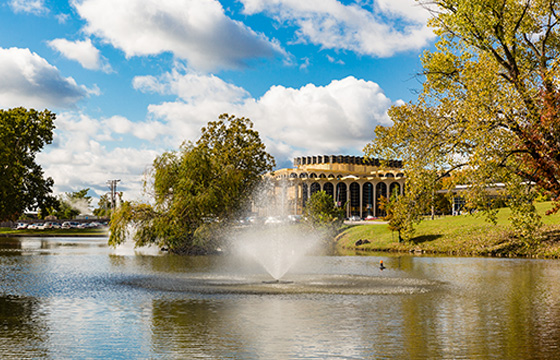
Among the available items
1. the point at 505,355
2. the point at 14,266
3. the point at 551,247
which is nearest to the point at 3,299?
the point at 14,266

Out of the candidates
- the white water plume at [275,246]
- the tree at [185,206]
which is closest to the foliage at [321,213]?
the white water plume at [275,246]

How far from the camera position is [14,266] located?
3500 cm

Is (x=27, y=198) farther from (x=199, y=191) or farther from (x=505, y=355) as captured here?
(x=505, y=355)

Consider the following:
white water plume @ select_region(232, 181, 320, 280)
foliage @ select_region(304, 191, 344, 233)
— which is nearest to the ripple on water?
white water plume @ select_region(232, 181, 320, 280)

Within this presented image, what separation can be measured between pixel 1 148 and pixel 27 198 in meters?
9.07

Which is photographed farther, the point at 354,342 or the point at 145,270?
the point at 145,270

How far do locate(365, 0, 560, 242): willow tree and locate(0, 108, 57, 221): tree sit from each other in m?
67.4

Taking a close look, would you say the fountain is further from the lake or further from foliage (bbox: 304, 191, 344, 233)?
foliage (bbox: 304, 191, 344, 233)

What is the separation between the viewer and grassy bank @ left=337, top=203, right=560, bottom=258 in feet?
157

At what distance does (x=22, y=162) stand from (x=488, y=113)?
7656cm

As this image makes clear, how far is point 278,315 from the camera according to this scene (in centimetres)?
1773

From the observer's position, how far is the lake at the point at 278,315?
13.2 m

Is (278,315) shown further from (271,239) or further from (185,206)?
(271,239)

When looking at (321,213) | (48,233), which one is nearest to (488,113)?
(321,213)
